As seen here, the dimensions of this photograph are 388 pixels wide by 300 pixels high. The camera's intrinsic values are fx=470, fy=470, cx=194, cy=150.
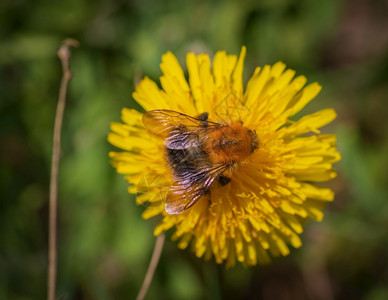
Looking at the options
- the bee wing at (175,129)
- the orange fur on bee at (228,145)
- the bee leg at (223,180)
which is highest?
the bee wing at (175,129)

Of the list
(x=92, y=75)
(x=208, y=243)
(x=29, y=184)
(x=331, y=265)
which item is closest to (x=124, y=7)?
(x=92, y=75)

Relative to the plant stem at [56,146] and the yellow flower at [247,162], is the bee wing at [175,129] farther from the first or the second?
the plant stem at [56,146]

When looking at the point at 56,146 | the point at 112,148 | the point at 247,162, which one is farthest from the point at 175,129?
the point at 112,148


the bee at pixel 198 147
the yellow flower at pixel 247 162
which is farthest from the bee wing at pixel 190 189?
the yellow flower at pixel 247 162

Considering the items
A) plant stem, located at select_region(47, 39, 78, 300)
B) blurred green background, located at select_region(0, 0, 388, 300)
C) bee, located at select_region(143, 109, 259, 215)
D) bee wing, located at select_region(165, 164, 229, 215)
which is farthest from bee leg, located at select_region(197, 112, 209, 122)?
blurred green background, located at select_region(0, 0, 388, 300)

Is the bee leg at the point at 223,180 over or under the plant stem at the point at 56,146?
under

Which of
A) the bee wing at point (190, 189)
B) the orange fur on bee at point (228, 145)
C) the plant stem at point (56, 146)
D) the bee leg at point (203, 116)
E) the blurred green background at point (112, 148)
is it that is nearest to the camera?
the bee wing at point (190, 189)
